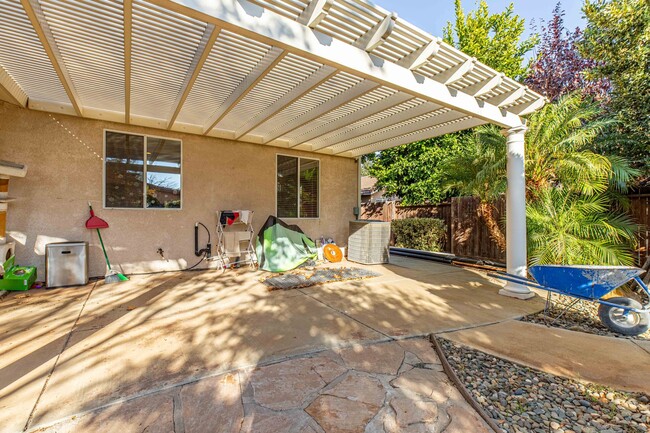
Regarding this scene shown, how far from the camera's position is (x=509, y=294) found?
450cm

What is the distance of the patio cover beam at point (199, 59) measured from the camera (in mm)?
2862

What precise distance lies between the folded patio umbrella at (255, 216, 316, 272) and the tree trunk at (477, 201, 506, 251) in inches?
164

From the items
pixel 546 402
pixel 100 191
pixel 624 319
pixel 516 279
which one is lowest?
pixel 546 402

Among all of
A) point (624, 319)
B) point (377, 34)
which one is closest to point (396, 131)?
point (377, 34)

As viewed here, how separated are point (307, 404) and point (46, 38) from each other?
405 cm

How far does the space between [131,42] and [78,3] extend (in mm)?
499

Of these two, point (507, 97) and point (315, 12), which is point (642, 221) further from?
point (315, 12)

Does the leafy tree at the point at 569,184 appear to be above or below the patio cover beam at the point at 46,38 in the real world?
below

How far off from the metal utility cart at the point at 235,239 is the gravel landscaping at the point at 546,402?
15.7ft

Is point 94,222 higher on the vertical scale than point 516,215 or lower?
lower

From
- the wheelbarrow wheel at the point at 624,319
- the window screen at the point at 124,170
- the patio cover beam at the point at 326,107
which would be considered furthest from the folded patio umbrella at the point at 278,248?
the wheelbarrow wheel at the point at 624,319

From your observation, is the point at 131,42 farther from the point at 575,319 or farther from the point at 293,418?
the point at 575,319

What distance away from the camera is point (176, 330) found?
308cm

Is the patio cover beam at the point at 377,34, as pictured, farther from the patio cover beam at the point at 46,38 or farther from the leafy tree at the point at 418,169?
the leafy tree at the point at 418,169
